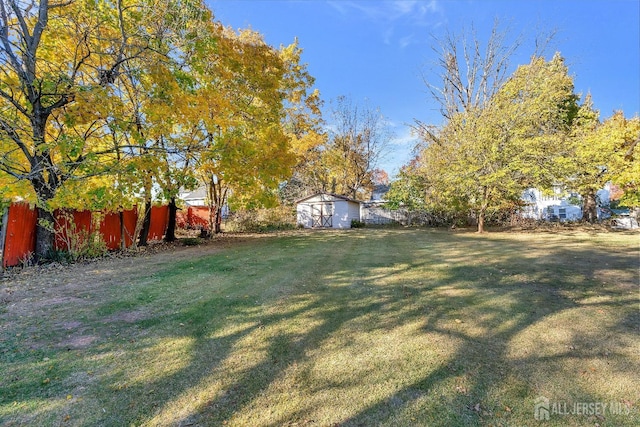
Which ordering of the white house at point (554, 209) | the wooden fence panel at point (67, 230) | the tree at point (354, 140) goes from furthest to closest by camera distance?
1. the tree at point (354, 140)
2. the white house at point (554, 209)
3. the wooden fence panel at point (67, 230)

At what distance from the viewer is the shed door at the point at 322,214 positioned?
2283 centimetres

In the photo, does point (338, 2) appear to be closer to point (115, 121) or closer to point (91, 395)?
point (115, 121)

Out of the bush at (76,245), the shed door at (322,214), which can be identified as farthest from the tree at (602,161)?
the bush at (76,245)

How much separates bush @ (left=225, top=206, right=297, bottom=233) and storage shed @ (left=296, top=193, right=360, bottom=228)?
1.73m

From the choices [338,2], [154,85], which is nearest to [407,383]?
[154,85]

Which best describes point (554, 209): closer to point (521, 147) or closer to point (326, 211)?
point (521, 147)

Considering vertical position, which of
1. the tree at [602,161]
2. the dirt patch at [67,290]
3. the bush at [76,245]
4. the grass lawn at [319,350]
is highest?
the tree at [602,161]

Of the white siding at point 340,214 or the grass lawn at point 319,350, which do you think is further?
the white siding at point 340,214

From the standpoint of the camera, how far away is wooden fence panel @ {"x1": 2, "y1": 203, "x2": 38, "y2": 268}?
22.2ft

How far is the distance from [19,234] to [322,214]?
17501 mm

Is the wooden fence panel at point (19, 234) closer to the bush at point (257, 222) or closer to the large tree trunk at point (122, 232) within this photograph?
the large tree trunk at point (122, 232)

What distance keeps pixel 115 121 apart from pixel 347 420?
313 inches

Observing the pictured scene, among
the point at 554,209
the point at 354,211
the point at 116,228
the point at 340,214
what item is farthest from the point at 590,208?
the point at 116,228

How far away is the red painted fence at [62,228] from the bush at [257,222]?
7682 millimetres
